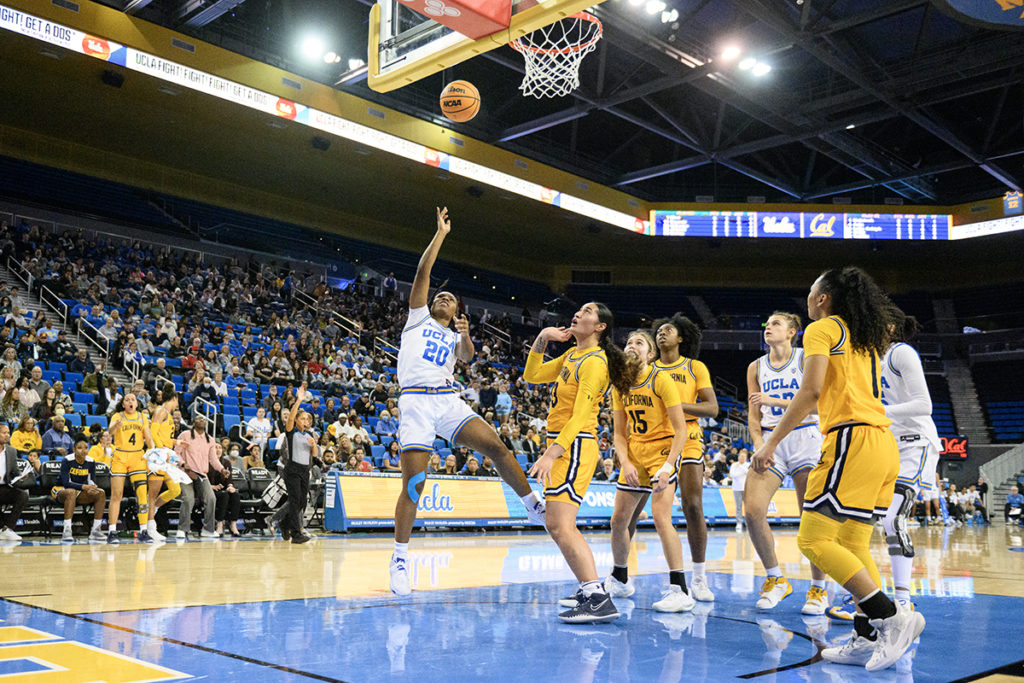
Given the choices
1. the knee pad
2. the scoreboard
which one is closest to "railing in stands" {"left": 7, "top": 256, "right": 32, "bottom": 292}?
the knee pad

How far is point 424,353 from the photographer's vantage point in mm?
5902

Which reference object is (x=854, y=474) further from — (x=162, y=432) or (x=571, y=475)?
(x=162, y=432)

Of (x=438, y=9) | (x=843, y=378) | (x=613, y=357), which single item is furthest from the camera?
(x=438, y=9)

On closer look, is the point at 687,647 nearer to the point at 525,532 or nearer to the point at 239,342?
the point at 525,532

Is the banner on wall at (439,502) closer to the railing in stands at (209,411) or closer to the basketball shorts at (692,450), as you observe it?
the railing in stands at (209,411)

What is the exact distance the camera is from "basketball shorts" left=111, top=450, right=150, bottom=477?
1062 cm

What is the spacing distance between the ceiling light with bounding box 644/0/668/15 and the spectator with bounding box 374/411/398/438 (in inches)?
390

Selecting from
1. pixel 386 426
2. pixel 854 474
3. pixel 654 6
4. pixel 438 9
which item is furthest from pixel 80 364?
pixel 854 474

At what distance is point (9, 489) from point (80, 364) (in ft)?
15.0

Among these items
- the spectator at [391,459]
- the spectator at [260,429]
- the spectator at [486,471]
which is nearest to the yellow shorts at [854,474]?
the spectator at [391,459]

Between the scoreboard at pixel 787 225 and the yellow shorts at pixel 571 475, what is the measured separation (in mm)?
24681

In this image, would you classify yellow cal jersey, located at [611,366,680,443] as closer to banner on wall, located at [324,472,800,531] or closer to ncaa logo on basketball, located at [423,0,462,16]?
ncaa logo on basketball, located at [423,0,462,16]

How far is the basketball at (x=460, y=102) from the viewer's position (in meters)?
11.0

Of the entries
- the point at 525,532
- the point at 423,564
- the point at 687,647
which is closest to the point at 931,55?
the point at 525,532
